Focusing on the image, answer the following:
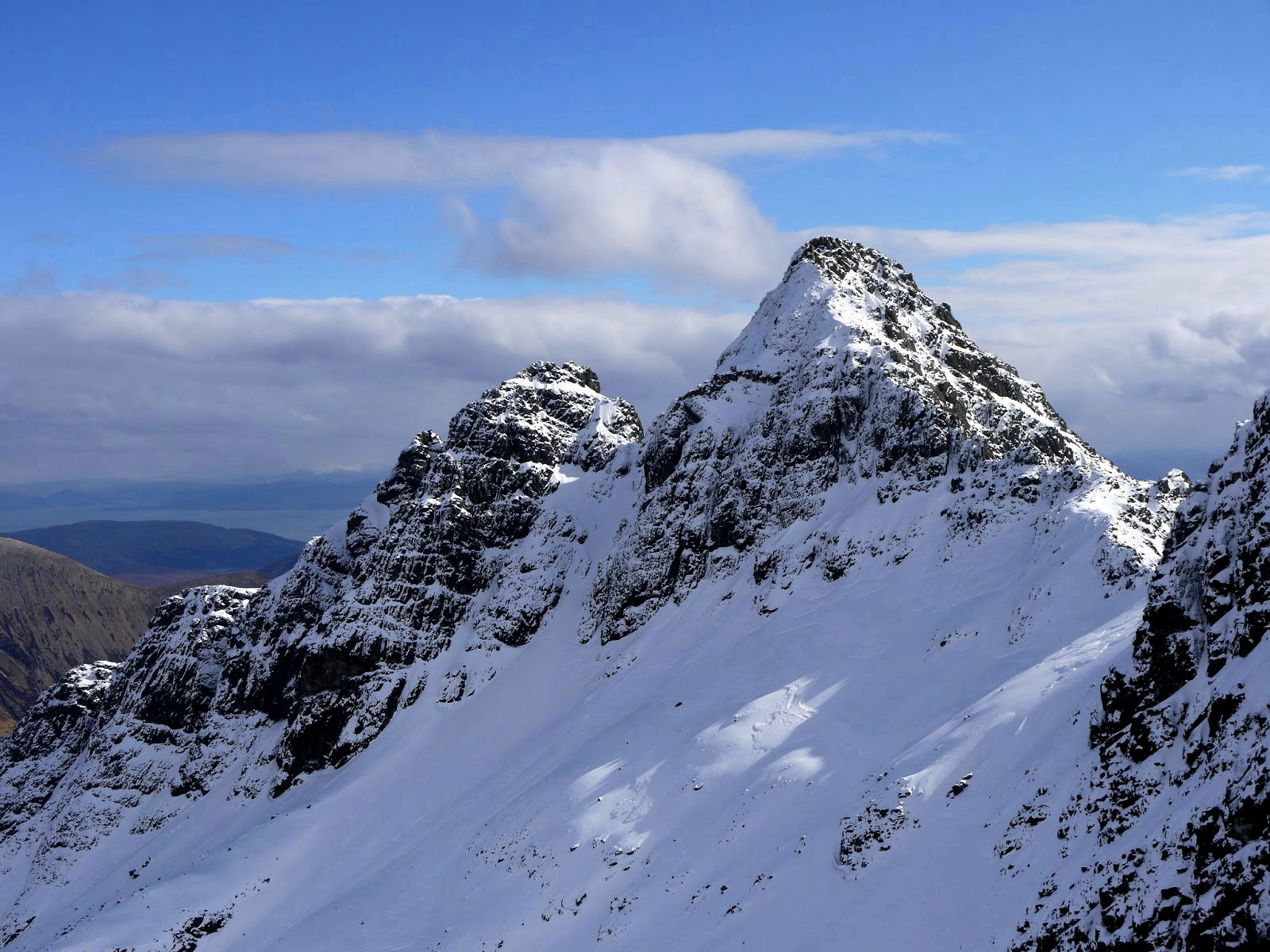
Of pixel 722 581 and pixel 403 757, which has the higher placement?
pixel 722 581

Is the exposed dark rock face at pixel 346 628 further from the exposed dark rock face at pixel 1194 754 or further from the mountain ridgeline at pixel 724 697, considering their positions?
the exposed dark rock face at pixel 1194 754

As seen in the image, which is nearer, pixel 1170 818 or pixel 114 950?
pixel 1170 818

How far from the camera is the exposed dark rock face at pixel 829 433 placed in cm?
7900

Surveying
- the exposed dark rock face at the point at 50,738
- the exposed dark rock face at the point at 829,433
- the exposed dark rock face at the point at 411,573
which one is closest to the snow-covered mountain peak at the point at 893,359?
the exposed dark rock face at the point at 829,433

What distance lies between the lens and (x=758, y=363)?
Result: 101125 mm

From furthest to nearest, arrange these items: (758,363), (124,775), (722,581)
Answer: (124,775)
(758,363)
(722,581)

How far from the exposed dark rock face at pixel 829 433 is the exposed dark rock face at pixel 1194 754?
3271 cm

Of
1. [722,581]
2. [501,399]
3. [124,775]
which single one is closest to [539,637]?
[722,581]

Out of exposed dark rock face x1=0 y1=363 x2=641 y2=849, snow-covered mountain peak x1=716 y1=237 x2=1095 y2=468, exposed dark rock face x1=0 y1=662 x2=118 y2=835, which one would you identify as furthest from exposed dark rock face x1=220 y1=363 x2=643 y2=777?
exposed dark rock face x1=0 y1=662 x2=118 y2=835

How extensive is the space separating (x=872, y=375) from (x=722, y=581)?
2299 centimetres

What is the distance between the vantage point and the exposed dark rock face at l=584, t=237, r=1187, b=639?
7900 cm

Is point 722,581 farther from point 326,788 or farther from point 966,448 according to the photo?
point 326,788

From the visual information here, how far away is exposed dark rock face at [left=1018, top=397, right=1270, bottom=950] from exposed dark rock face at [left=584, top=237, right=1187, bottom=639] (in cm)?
3271

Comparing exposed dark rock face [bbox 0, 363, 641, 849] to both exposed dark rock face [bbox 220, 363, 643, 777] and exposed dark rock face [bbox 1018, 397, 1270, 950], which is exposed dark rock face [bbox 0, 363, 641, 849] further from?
exposed dark rock face [bbox 1018, 397, 1270, 950]
